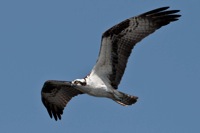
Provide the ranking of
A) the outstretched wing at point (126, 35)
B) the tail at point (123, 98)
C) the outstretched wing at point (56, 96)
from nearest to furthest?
the outstretched wing at point (126, 35) < the tail at point (123, 98) < the outstretched wing at point (56, 96)

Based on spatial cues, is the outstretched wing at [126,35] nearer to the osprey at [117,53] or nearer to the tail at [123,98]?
the osprey at [117,53]

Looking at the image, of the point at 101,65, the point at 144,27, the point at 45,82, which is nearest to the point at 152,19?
the point at 144,27

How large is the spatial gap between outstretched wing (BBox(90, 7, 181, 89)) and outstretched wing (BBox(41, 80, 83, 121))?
1.78 meters

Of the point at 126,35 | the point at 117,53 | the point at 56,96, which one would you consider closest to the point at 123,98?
the point at 117,53

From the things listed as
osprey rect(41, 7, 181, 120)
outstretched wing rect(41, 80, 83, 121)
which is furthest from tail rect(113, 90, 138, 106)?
outstretched wing rect(41, 80, 83, 121)

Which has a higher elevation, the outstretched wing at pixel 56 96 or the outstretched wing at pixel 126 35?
the outstretched wing at pixel 126 35

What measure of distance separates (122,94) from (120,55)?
997 millimetres

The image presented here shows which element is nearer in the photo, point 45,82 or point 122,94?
point 122,94

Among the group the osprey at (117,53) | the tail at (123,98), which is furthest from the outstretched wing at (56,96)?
the tail at (123,98)

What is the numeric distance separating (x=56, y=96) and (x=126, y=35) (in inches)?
126

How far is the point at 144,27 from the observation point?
54.0 feet

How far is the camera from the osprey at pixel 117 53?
53.5 ft

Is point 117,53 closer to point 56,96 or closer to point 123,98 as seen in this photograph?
point 123,98

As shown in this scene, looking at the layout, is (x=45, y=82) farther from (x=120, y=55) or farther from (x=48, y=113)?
(x=120, y=55)
